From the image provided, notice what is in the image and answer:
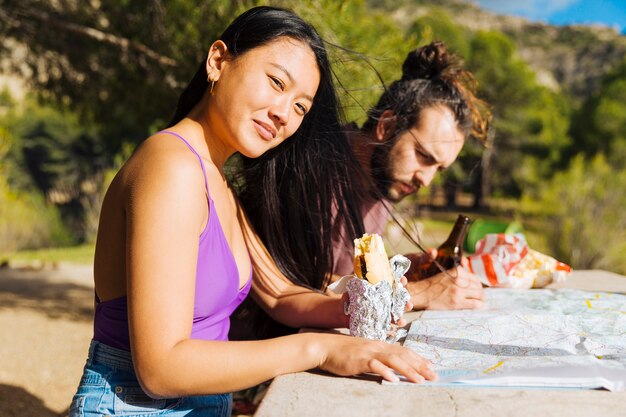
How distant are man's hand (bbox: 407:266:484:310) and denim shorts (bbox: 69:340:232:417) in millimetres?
682

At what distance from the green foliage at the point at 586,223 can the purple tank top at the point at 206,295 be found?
607 cm

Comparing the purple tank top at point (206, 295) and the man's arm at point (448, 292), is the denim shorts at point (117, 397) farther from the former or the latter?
the man's arm at point (448, 292)

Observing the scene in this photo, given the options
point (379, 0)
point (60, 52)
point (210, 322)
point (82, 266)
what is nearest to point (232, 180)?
point (210, 322)

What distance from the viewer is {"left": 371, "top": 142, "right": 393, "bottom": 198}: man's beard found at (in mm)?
2461

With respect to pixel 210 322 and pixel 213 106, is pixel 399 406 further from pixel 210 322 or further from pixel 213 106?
pixel 213 106

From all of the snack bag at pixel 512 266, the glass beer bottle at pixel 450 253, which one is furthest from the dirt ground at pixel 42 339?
the snack bag at pixel 512 266

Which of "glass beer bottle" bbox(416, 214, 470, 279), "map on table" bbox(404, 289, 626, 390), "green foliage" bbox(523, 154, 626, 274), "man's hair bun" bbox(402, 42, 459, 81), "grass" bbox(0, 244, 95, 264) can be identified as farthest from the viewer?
"grass" bbox(0, 244, 95, 264)

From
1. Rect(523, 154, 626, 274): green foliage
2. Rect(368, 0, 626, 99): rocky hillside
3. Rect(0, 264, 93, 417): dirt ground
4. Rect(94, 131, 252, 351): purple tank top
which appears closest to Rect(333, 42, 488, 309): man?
Rect(94, 131, 252, 351): purple tank top

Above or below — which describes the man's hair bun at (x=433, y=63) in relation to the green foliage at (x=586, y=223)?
above

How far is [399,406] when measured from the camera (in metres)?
1.07

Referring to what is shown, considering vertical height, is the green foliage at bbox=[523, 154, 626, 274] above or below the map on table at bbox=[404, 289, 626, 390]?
below

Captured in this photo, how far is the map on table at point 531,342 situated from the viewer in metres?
1.17

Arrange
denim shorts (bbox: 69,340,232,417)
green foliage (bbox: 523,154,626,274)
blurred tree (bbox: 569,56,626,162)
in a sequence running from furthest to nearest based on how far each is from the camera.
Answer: blurred tree (bbox: 569,56,626,162), green foliage (bbox: 523,154,626,274), denim shorts (bbox: 69,340,232,417)

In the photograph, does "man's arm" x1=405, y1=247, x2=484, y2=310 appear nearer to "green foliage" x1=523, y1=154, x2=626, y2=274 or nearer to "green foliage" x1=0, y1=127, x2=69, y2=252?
"green foliage" x1=523, y1=154, x2=626, y2=274
